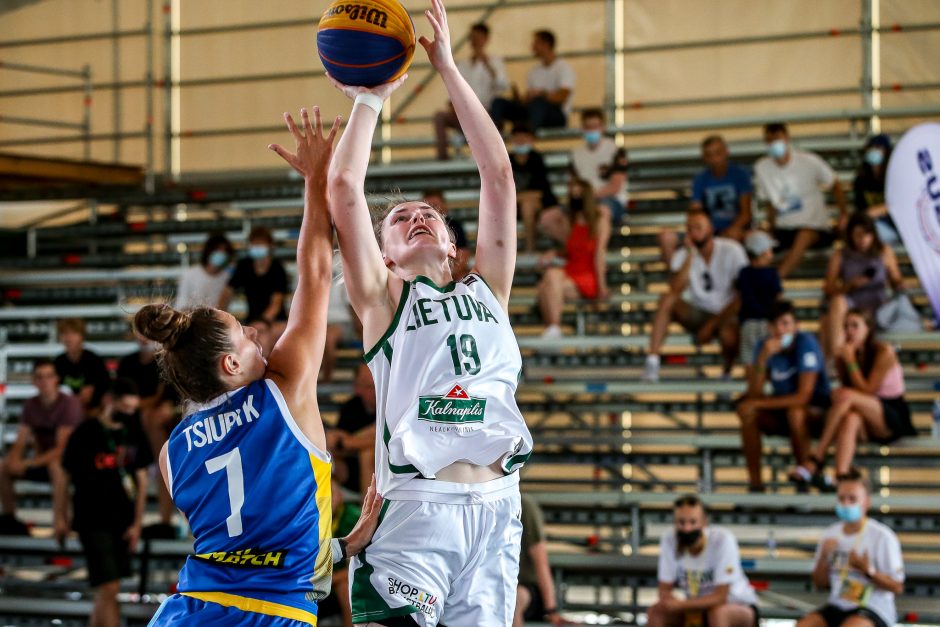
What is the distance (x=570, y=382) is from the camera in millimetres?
9094

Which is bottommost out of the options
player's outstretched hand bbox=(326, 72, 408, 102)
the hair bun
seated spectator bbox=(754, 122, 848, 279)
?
the hair bun

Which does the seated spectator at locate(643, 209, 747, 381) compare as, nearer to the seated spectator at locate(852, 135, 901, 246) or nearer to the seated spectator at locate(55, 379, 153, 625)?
the seated spectator at locate(852, 135, 901, 246)

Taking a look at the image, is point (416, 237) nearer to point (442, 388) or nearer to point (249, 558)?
point (442, 388)

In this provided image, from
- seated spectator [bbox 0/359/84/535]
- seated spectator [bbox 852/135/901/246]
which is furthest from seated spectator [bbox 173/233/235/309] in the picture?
seated spectator [bbox 852/135/901/246]

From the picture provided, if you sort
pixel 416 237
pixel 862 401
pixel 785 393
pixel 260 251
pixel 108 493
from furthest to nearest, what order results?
pixel 260 251, pixel 108 493, pixel 785 393, pixel 862 401, pixel 416 237

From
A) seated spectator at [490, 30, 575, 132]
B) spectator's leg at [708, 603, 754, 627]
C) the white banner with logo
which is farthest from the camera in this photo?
seated spectator at [490, 30, 575, 132]

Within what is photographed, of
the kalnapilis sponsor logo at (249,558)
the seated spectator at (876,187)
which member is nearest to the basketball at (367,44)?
the kalnapilis sponsor logo at (249,558)

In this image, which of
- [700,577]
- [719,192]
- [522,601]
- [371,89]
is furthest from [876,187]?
[371,89]

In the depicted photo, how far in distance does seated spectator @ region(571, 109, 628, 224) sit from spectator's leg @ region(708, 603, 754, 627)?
3897 millimetres

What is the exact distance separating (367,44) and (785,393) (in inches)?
208

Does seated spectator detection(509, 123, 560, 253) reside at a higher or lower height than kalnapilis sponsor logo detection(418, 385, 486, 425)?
higher

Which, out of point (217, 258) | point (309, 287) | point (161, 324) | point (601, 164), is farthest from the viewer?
point (601, 164)

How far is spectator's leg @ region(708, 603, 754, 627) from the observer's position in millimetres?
7012

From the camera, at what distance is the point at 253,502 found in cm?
300
